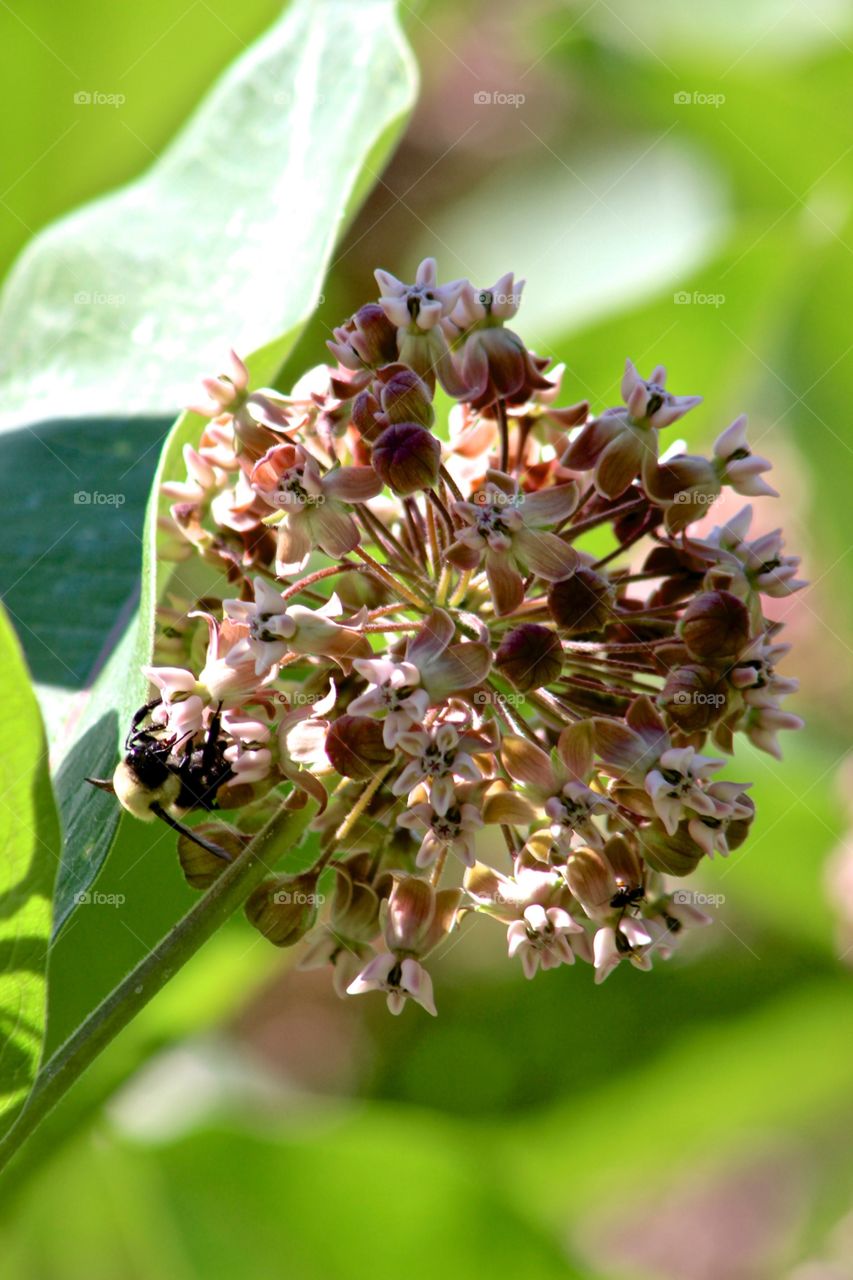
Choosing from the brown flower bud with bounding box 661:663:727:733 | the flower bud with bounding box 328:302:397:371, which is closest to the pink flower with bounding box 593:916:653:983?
the brown flower bud with bounding box 661:663:727:733

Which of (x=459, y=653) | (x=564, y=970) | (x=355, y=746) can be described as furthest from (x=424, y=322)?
(x=564, y=970)

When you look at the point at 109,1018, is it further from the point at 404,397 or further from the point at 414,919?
the point at 404,397

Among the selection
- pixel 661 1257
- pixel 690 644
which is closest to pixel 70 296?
pixel 690 644

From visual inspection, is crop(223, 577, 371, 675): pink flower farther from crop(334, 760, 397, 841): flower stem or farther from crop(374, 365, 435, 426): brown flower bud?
crop(374, 365, 435, 426): brown flower bud

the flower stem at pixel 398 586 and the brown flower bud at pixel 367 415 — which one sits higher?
the brown flower bud at pixel 367 415

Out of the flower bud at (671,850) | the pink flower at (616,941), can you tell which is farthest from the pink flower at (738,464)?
the pink flower at (616,941)

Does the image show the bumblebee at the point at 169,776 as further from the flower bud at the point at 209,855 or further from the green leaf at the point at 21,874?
the green leaf at the point at 21,874
